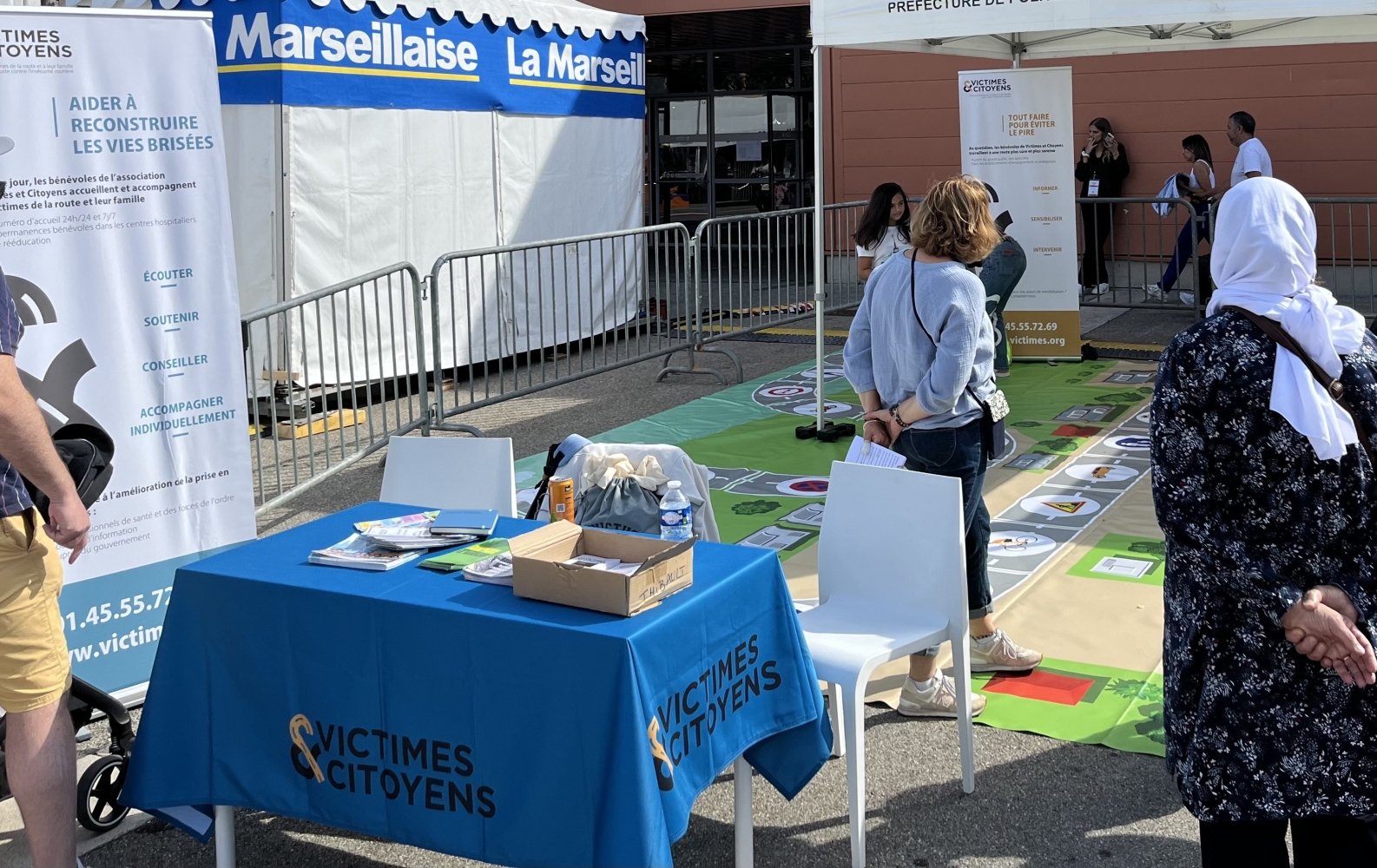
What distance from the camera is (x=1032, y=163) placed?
384 inches

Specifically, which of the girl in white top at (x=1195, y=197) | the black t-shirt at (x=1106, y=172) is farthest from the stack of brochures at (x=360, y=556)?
the black t-shirt at (x=1106, y=172)

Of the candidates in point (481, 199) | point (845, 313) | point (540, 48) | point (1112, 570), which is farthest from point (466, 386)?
point (1112, 570)

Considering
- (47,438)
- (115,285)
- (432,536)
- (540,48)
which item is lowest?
(432,536)

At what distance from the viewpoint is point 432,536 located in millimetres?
3516

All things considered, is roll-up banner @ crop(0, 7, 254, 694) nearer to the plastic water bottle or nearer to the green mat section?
the plastic water bottle

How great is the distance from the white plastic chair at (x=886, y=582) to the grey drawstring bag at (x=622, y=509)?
0.53 meters

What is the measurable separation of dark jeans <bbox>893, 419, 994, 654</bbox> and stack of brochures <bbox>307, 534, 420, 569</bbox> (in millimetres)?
1772

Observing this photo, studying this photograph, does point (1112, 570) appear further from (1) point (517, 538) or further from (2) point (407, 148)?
(2) point (407, 148)

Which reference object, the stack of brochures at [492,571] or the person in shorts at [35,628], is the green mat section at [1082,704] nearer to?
the stack of brochures at [492,571]

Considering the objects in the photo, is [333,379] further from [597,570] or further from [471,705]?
[597,570]

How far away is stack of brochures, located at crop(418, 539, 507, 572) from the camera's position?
3.29 meters

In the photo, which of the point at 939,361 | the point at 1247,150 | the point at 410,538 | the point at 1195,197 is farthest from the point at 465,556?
the point at 1195,197

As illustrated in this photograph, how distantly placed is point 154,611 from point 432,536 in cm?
155

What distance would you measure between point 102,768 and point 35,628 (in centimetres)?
65
